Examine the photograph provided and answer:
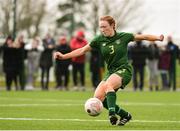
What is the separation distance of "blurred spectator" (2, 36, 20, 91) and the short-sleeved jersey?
16918mm

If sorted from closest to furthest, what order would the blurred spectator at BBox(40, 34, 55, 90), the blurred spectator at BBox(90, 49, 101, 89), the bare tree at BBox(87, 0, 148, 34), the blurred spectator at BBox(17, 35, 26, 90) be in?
the blurred spectator at BBox(17, 35, 26, 90)
the blurred spectator at BBox(40, 34, 55, 90)
the blurred spectator at BBox(90, 49, 101, 89)
the bare tree at BBox(87, 0, 148, 34)

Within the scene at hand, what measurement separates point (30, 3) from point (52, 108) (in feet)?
183

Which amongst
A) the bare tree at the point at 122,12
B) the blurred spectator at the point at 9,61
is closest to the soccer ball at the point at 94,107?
the blurred spectator at the point at 9,61

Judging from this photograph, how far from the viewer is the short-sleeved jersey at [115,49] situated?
13992 millimetres

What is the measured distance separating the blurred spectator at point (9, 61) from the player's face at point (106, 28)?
55.8 ft

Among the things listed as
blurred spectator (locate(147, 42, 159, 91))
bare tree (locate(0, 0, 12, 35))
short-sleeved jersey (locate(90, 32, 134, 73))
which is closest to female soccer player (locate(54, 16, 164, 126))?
short-sleeved jersey (locate(90, 32, 134, 73))

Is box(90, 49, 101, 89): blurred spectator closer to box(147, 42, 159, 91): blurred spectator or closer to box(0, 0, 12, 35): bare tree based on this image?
box(147, 42, 159, 91): blurred spectator

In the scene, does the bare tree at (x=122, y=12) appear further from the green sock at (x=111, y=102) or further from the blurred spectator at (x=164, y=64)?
the green sock at (x=111, y=102)

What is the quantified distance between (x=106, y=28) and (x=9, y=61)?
17.7 meters

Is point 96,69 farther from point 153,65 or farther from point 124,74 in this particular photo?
point 124,74

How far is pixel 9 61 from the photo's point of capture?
31.3 metres

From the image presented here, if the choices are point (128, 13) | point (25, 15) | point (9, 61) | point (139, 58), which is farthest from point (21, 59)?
point (25, 15)

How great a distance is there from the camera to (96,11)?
66500mm

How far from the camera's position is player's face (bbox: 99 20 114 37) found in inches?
546
